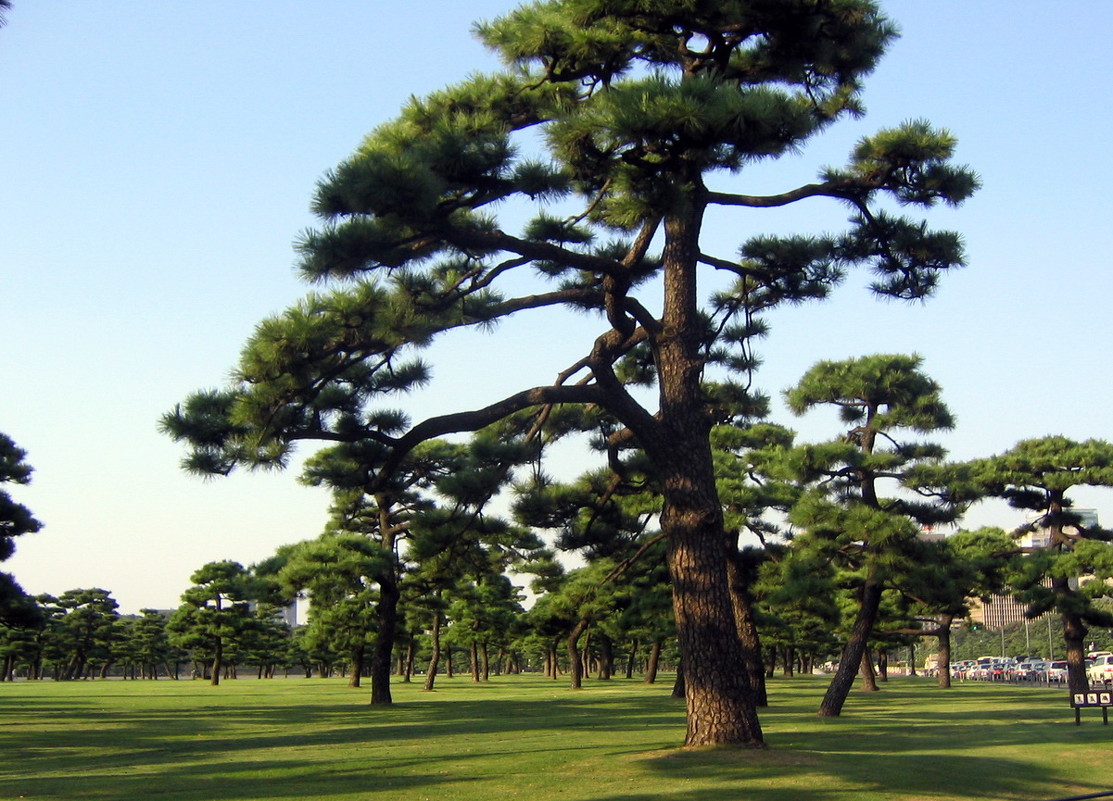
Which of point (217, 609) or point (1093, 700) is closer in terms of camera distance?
point (1093, 700)

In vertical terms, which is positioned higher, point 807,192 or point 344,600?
point 807,192

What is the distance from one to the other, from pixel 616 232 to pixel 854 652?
29.1ft

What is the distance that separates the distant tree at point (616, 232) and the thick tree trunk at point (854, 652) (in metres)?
7.13

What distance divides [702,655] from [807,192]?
199 inches

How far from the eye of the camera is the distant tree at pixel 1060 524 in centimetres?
2306

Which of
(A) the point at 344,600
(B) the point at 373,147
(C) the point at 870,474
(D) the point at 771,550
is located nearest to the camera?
(B) the point at 373,147

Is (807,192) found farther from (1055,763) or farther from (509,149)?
(1055,763)

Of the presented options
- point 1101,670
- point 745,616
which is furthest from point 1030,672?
point 745,616

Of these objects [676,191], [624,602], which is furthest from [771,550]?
[676,191]

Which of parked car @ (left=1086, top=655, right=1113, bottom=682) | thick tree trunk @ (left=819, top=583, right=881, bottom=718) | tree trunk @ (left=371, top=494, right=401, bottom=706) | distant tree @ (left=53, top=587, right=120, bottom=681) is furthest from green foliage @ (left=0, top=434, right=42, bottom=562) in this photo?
distant tree @ (left=53, top=587, right=120, bottom=681)

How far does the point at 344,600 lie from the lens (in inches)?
1132

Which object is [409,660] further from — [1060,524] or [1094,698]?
[1094,698]

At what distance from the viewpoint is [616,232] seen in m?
12.3

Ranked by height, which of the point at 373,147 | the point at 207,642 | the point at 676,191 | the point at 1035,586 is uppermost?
the point at 373,147
